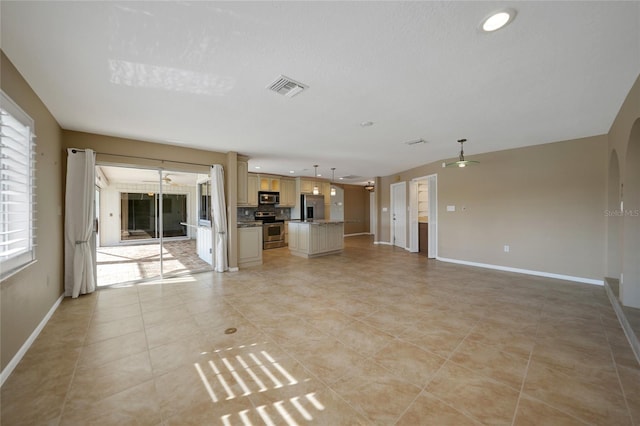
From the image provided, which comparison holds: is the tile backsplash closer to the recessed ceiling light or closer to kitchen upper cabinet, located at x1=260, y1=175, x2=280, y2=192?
kitchen upper cabinet, located at x1=260, y1=175, x2=280, y2=192

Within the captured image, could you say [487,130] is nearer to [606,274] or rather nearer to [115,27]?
[606,274]

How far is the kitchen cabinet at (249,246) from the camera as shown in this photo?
551 cm

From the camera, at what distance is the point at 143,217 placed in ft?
29.1

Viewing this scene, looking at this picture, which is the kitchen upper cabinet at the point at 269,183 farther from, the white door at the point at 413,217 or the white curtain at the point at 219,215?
the white door at the point at 413,217

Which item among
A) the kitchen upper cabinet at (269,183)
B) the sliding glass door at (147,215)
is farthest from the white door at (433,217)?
the sliding glass door at (147,215)

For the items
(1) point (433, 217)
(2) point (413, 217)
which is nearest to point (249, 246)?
(1) point (433, 217)

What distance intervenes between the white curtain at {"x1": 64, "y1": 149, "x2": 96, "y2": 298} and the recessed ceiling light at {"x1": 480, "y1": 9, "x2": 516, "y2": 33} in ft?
16.9

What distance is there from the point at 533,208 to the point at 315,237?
482 centimetres

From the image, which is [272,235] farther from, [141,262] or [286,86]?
[286,86]

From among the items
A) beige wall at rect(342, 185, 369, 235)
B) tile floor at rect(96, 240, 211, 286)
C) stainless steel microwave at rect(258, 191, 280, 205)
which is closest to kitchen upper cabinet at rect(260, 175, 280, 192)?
stainless steel microwave at rect(258, 191, 280, 205)

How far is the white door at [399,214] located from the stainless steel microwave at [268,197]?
405cm

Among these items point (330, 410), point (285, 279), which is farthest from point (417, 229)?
point (330, 410)

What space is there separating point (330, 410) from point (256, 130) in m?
3.59

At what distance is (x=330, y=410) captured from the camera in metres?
1.58
